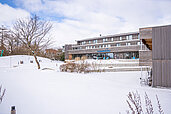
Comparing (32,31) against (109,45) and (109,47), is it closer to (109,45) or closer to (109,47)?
(109,47)

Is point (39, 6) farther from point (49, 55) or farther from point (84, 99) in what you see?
point (49, 55)

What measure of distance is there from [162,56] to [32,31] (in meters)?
12.2

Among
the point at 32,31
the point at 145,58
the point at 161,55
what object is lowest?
the point at 145,58

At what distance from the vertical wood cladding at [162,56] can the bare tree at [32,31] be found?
403 inches

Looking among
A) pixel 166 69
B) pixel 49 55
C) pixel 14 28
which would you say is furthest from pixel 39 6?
pixel 49 55

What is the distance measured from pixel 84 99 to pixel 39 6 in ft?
40.5

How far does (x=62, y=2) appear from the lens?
1317 centimetres

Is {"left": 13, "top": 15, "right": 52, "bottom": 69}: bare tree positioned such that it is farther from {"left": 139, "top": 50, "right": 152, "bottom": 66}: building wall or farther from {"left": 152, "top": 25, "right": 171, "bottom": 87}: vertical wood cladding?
{"left": 139, "top": 50, "right": 152, "bottom": 66}: building wall

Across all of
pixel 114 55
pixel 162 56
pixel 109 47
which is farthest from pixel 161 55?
pixel 114 55

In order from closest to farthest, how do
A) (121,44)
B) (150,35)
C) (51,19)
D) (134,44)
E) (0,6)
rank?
1. (150,35)
2. (0,6)
3. (51,19)
4. (134,44)
5. (121,44)

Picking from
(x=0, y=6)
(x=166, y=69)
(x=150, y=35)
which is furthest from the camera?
(x=0, y=6)

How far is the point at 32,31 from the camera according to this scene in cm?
1273

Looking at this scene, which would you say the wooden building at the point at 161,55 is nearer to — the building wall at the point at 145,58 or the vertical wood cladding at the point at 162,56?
the vertical wood cladding at the point at 162,56

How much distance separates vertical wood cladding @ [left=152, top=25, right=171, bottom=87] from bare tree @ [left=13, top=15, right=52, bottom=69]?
10234mm
